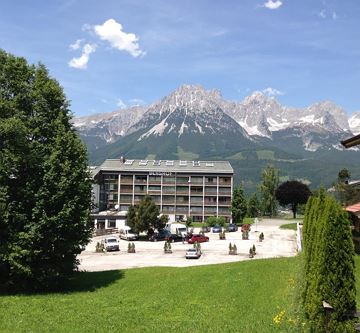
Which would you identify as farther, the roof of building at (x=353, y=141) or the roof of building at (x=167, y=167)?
the roof of building at (x=167, y=167)

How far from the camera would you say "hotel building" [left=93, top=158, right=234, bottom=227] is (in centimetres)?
12825

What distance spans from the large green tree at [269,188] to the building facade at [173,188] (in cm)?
879

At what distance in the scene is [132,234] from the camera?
8188 centimetres

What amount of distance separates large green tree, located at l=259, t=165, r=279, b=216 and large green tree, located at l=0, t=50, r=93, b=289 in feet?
328

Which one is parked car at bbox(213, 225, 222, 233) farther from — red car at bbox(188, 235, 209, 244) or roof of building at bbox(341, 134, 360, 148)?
roof of building at bbox(341, 134, 360, 148)

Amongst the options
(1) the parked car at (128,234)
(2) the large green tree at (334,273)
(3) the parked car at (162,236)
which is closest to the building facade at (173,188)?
(1) the parked car at (128,234)

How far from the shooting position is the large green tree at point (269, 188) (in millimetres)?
126688

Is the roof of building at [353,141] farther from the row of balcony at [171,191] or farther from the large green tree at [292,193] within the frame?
the row of balcony at [171,191]

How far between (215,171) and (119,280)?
9660cm

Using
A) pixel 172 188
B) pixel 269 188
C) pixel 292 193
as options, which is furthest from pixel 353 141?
pixel 172 188

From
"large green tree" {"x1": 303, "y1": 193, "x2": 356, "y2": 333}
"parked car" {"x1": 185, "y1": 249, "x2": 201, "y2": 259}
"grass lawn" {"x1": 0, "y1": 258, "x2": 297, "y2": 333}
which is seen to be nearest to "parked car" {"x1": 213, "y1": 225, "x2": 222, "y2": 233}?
"parked car" {"x1": 185, "y1": 249, "x2": 201, "y2": 259}

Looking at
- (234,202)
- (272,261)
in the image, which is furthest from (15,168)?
(234,202)

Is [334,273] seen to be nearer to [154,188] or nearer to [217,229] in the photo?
[217,229]

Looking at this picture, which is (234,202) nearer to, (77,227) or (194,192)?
(194,192)
